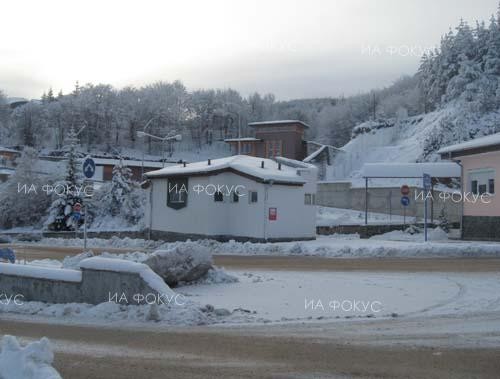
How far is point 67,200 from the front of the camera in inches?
2067

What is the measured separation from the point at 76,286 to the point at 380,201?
130ft

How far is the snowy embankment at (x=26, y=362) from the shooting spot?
5734mm

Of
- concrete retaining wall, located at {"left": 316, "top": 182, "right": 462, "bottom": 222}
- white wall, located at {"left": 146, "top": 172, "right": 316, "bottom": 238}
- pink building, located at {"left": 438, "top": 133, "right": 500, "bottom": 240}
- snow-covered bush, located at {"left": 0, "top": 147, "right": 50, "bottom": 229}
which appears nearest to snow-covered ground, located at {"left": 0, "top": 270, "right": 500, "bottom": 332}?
white wall, located at {"left": 146, "top": 172, "right": 316, "bottom": 238}

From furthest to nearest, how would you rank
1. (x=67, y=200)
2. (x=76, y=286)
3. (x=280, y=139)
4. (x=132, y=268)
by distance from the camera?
(x=280, y=139) < (x=67, y=200) < (x=76, y=286) < (x=132, y=268)

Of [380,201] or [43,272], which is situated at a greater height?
[380,201]

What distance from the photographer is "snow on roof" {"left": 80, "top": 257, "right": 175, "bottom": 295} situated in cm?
1079

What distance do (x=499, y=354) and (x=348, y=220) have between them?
1429 inches

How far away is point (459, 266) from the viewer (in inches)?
749

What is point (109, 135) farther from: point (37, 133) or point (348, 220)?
point (348, 220)

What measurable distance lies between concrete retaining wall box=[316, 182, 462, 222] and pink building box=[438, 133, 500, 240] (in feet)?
31.4

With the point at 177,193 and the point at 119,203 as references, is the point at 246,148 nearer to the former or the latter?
the point at 119,203

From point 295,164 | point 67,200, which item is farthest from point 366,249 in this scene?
point 67,200

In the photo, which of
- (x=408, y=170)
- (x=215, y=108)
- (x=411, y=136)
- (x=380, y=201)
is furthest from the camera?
(x=215, y=108)

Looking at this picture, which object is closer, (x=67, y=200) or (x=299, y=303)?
(x=299, y=303)
